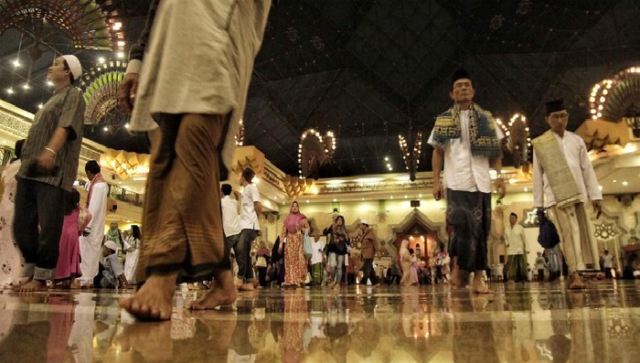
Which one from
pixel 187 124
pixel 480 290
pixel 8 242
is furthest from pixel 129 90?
pixel 8 242

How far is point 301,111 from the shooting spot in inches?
827

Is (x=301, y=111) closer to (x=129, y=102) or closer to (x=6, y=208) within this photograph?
(x=6, y=208)

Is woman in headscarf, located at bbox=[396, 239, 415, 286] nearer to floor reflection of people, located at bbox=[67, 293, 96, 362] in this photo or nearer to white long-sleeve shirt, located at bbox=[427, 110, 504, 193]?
white long-sleeve shirt, located at bbox=[427, 110, 504, 193]

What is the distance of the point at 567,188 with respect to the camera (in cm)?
448

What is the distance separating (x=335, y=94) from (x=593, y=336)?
1979 cm

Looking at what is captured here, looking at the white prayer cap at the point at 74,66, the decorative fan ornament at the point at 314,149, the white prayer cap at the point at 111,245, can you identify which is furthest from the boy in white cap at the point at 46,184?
the decorative fan ornament at the point at 314,149

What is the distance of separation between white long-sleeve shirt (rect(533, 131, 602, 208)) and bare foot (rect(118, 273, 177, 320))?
4.13m

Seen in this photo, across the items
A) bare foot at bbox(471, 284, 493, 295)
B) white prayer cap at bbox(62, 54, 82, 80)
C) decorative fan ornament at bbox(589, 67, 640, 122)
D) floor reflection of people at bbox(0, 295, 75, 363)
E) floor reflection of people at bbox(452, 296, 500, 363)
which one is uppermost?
decorative fan ornament at bbox(589, 67, 640, 122)

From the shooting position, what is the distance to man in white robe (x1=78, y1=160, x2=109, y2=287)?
18.9 feet

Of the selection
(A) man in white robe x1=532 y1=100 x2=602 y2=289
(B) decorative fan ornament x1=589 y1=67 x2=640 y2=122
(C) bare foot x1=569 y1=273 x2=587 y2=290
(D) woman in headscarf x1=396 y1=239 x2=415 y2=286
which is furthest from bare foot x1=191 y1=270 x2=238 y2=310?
(B) decorative fan ornament x1=589 y1=67 x2=640 y2=122

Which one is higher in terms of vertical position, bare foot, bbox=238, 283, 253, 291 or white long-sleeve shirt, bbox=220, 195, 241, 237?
white long-sleeve shirt, bbox=220, 195, 241, 237

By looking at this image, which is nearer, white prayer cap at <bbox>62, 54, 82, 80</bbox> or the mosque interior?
the mosque interior

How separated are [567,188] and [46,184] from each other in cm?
434

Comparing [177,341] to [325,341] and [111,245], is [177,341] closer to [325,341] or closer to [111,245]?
[325,341]
